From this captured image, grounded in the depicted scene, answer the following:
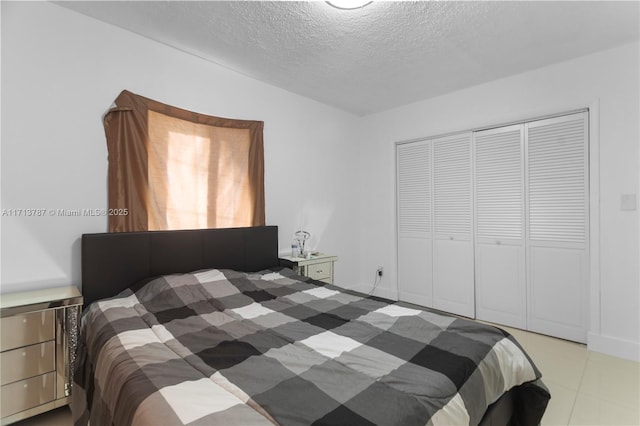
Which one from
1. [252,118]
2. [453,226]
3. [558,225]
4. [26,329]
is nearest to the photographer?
[26,329]

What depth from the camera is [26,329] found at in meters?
1.66

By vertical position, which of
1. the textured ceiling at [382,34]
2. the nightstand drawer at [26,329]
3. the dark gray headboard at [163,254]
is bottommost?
the nightstand drawer at [26,329]

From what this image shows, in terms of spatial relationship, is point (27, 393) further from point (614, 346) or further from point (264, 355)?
point (614, 346)

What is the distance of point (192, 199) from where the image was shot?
2.65 metres

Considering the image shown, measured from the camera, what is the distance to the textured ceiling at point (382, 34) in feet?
6.77

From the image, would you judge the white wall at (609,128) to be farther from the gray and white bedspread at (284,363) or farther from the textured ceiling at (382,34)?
the gray and white bedspread at (284,363)

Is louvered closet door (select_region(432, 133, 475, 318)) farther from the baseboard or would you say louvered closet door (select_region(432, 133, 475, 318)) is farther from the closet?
the baseboard

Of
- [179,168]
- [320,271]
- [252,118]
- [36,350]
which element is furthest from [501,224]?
[36,350]

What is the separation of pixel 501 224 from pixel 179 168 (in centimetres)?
321

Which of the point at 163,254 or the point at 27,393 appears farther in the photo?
the point at 163,254

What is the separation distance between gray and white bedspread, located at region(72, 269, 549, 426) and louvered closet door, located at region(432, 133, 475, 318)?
189 cm

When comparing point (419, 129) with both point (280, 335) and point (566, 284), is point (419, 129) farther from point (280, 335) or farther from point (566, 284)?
point (280, 335)

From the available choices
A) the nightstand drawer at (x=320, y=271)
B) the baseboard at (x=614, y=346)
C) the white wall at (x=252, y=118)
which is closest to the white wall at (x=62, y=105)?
the white wall at (x=252, y=118)

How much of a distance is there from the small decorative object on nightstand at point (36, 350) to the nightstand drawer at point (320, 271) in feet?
6.35
